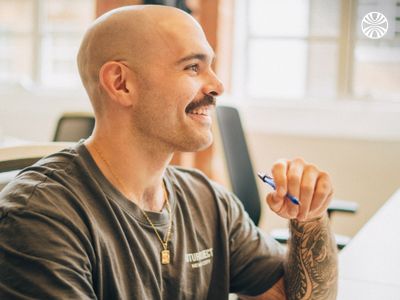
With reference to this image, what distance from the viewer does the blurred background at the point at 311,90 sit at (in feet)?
10.5

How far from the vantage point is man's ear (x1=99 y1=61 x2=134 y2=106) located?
3.82 feet

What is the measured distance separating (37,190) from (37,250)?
4.6 inches

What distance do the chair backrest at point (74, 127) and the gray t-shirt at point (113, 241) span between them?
1.08m

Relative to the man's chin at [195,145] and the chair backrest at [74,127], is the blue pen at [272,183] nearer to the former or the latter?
the man's chin at [195,145]

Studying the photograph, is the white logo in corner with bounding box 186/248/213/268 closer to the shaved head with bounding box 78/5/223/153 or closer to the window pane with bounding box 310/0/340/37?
the shaved head with bounding box 78/5/223/153

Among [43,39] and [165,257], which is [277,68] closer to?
[43,39]

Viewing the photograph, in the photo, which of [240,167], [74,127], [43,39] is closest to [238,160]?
[240,167]

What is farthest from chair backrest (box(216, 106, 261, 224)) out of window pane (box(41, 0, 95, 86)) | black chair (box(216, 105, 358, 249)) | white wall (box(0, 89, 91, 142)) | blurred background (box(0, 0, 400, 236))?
window pane (box(41, 0, 95, 86))

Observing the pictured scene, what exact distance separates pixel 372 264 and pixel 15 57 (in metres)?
3.56

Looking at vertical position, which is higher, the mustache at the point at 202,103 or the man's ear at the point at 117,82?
the man's ear at the point at 117,82

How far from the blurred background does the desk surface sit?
1.53 m

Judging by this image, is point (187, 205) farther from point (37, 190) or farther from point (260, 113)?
point (260, 113)

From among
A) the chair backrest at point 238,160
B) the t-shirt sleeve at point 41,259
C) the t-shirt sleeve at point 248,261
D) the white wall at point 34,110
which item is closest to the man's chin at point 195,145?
the t-shirt sleeve at point 248,261

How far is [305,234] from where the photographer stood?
1263 mm
